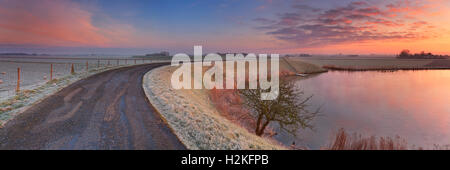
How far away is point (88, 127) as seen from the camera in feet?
26.0

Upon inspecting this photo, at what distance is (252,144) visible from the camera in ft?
25.4

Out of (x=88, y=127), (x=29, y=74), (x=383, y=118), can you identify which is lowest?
(x=383, y=118)

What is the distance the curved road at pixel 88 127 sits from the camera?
650 centimetres

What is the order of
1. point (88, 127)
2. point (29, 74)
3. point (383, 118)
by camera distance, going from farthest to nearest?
1. point (29, 74)
2. point (383, 118)
3. point (88, 127)

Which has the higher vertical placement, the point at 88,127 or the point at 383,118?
the point at 88,127

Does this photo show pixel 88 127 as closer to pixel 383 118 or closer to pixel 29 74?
pixel 383 118

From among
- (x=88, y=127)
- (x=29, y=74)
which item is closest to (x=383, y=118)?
(x=88, y=127)

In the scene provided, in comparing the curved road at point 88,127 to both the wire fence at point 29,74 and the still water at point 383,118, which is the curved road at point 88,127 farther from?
the still water at point 383,118

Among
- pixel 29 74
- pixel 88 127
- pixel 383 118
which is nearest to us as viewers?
pixel 88 127

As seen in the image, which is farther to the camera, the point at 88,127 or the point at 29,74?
the point at 29,74

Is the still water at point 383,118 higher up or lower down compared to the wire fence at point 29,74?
lower down

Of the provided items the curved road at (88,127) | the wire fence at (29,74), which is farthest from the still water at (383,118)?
the wire fence at (29,74)
